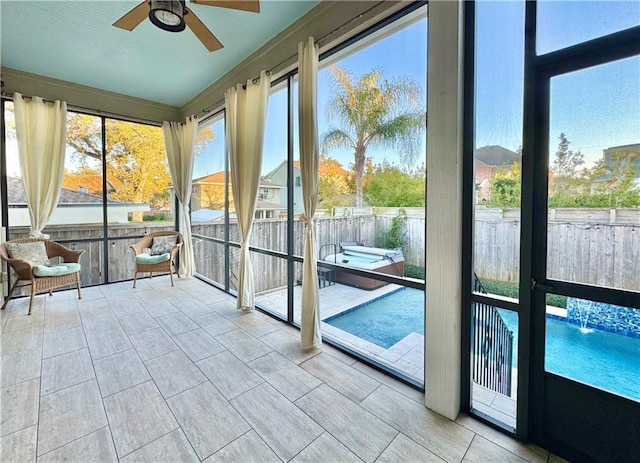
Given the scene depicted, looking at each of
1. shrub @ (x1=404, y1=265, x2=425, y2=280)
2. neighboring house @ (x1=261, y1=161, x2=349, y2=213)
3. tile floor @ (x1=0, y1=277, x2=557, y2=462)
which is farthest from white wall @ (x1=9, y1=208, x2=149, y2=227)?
shrub @ (x1=404, y1=265, x2=425, y2=280)

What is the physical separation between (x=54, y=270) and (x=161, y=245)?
138 cm

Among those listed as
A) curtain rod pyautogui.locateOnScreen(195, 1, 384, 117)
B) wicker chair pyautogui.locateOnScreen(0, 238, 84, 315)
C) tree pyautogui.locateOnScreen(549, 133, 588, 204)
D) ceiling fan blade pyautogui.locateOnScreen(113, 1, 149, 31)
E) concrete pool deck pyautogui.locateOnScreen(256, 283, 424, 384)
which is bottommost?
concrete pool deck pyautogui.locateOnScreen(256, 283, 424, 384)

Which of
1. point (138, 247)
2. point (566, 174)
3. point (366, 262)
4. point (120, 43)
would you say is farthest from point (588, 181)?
point (138, 247)

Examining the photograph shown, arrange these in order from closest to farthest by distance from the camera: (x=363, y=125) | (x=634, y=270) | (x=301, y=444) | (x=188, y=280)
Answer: (x=634, y=270)
(x=301, y=444)
(x=363, y=125)
(x=188, y=280)

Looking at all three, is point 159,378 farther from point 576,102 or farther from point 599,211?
point 576,102

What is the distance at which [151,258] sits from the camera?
14.8ft

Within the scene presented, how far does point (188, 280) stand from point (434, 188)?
4436 mm

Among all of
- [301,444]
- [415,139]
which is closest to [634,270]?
[415,139]

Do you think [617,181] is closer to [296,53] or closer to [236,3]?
[236,3]

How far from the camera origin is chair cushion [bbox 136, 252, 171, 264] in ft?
14.6

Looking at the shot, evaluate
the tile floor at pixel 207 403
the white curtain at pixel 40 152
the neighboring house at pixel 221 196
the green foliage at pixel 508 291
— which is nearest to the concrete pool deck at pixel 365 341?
the tile floor at pixel 207 403

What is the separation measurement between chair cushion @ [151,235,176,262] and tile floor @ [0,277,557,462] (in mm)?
1720

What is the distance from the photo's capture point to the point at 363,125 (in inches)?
99.5

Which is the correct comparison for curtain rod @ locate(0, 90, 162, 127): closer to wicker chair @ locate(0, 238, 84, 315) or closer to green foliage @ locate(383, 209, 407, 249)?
wicker chair @ locate(0, 238, 84, 315)
